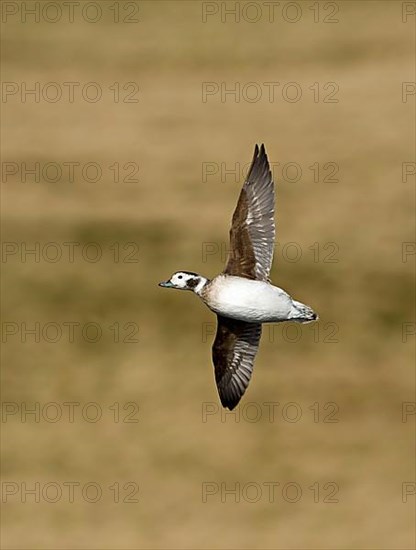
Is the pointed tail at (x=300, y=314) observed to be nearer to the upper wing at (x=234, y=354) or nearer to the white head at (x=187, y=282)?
the white head at (x=187, y=282)

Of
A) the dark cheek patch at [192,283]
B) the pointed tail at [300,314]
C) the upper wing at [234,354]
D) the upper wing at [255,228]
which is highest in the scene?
the upper wing at [255,228]

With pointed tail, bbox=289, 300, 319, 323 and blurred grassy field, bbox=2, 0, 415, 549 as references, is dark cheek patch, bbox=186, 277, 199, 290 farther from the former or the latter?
blurred grassy field, bbox=2, 0, 415, 549

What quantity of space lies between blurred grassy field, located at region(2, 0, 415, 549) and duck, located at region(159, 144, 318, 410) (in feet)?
23.2

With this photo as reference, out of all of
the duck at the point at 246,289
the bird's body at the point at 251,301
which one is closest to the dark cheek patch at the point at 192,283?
the duck at the point at 246,289

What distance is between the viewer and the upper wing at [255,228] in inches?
419

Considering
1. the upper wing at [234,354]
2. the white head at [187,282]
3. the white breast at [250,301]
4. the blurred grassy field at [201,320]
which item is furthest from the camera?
the blurred grassy field at [201,320]

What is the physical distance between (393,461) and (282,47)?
15.1 metres

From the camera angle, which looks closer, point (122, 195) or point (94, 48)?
point (122, 195)

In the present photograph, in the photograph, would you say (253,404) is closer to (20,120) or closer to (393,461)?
(393,461)

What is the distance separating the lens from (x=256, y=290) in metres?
10.1

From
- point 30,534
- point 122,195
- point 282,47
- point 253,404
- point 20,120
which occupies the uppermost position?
point 282,47

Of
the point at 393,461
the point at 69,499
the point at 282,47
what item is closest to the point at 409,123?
the point at 282,47

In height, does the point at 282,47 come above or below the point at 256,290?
above

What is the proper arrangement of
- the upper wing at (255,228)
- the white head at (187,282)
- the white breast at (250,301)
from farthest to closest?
the upper wing at (255,228), the white head at (187,282), the white breast at (250,301)
